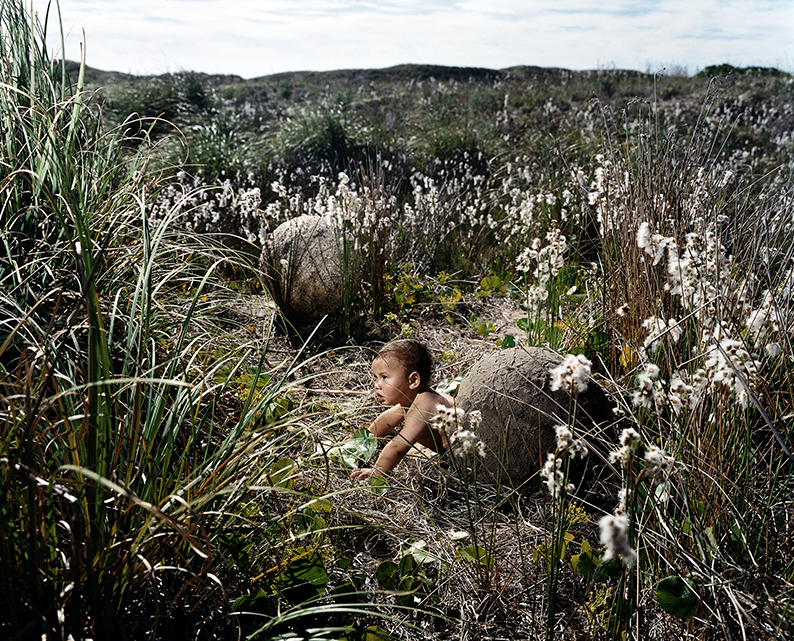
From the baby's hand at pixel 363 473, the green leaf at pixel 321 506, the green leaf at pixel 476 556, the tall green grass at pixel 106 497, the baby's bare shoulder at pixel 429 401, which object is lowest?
the baby's hand at pixel 363 473

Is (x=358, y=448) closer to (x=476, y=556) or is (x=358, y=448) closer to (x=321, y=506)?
(x=321, y=506)

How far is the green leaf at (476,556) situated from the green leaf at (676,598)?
1.57 feet

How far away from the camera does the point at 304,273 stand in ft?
13.8

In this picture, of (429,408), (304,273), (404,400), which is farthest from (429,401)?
(304,273)

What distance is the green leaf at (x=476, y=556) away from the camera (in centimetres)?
185

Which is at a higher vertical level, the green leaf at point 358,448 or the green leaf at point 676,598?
the green leaf at point 676,598

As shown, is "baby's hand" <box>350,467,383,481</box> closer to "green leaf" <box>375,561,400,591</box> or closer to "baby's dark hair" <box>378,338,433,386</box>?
"baby's dark hair" <box>378,338,433,386</box>

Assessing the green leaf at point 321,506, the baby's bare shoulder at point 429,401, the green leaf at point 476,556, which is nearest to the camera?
the green leaf at point 476,556

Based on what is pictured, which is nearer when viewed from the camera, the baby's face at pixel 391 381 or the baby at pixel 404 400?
the baby at pixel 404 400

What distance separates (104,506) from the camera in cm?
141

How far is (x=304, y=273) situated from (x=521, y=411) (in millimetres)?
2230

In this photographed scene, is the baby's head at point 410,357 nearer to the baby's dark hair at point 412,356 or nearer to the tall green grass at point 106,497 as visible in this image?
the baby's dark hair at point 412,356

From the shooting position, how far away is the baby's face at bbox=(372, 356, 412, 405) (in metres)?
2.76

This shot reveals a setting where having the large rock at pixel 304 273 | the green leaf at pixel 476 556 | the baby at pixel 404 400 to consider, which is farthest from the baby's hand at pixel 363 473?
the large rock at pixel 304 273
